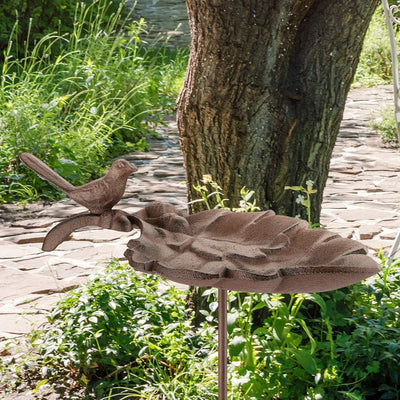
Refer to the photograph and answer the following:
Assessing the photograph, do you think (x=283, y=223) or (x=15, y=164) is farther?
(x=15, y=164)

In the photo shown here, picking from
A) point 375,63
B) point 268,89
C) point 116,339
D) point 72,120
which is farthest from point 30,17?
point 116,339

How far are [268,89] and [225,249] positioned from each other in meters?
1.79

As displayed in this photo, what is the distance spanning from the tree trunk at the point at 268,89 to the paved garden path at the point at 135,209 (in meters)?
0.97

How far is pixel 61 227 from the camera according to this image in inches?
74.3

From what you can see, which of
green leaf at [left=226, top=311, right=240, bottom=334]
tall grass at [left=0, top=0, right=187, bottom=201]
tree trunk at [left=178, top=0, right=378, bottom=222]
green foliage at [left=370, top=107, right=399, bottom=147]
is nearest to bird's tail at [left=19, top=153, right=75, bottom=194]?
green leaf at [left=226, top=311, right=240, bottom=334]

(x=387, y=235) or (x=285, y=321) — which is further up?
(x=285, y=321)

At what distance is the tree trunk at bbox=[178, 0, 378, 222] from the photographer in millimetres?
3461

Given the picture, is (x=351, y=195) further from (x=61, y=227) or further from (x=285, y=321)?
(x=61, y=227)

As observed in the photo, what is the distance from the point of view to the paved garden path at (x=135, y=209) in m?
4.50

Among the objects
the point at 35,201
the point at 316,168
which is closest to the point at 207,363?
the point at 316,168

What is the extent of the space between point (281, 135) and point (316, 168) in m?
0.27

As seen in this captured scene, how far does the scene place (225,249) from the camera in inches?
75.7

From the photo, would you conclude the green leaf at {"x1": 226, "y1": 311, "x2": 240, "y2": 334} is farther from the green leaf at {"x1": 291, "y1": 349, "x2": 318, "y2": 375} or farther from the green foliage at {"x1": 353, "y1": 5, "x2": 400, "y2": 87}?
the green foliage at {"x1": 353, "y1": 5, "x2": 400, "y2": 87}

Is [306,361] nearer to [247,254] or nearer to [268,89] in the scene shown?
[247,254]
